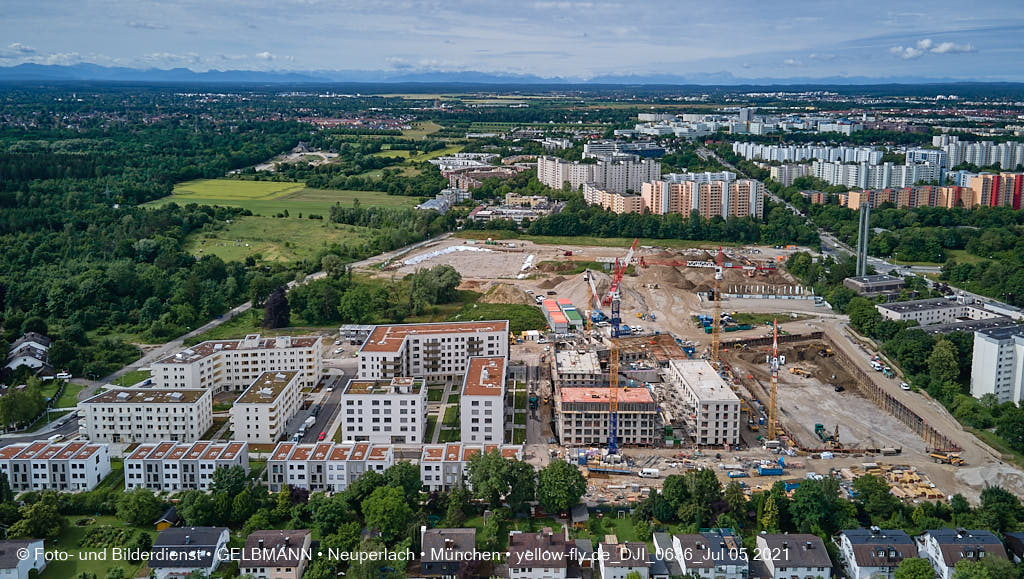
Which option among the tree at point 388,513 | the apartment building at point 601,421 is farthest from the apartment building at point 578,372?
the tree at point 388,513

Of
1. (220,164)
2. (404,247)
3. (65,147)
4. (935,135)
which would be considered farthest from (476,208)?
(935,135)

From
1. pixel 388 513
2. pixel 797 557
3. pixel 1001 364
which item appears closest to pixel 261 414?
pixel 388 513

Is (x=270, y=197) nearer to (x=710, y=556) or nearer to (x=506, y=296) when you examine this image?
(x=506, y=296)

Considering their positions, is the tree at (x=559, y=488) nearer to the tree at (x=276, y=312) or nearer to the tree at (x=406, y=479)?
the tree at (x=406, y=479)

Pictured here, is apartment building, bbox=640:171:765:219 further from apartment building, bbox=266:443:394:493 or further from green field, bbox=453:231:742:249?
apartment building, bbox=266:443:394:493

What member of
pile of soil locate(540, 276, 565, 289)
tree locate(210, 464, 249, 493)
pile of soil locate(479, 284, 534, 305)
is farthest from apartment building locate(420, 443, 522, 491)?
pile of soil locate(540, 276, 565, 289)

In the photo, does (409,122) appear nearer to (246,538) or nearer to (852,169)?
(852,169)
